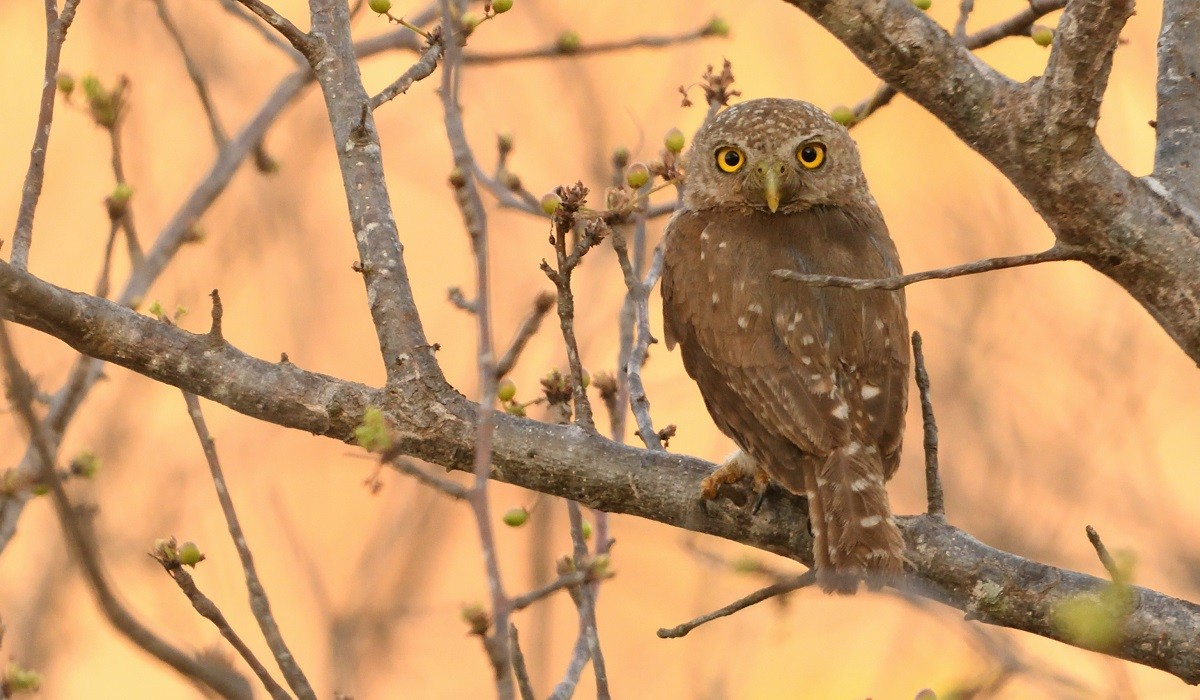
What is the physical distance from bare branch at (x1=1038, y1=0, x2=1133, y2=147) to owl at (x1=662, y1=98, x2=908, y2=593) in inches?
46.3

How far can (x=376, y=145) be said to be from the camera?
382 centimetres

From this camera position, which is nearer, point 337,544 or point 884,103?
point 884,103

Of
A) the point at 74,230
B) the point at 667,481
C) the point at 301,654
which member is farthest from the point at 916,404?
the point at 74,230

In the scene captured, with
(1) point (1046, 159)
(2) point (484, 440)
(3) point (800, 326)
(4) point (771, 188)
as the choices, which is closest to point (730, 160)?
(4) point (771, 188)

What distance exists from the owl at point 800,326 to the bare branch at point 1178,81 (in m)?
1.05

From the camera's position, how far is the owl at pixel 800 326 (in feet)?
12.4

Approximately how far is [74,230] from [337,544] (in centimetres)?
218

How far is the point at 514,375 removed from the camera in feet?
23.7

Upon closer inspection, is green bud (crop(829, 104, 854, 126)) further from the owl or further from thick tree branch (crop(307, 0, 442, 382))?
thick tree branch (crop(307, 0, 442, 382))

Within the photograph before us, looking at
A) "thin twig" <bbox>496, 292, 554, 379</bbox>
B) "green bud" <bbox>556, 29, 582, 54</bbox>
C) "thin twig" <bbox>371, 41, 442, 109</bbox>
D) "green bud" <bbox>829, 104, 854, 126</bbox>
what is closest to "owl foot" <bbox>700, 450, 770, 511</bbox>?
"thin twig" <bbox>496, 292, 554, 379</bbox>

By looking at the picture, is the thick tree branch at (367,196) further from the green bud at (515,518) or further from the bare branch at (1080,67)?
the bare branch at (1080,67)

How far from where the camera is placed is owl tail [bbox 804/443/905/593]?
3.47 meters

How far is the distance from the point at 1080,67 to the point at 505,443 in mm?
A: 1635

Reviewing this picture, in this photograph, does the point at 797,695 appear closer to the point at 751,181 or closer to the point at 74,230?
the point at 751,181
